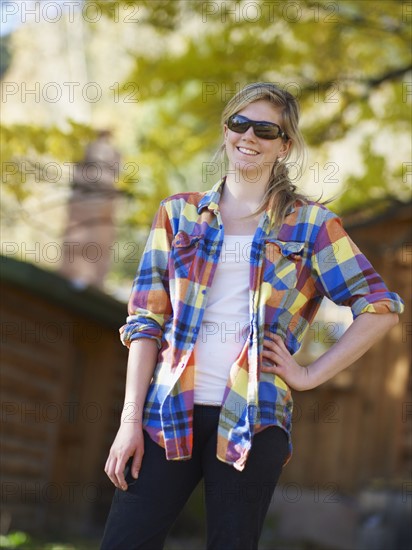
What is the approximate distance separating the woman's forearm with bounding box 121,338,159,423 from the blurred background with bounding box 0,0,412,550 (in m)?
4.25

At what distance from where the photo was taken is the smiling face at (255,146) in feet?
8.73

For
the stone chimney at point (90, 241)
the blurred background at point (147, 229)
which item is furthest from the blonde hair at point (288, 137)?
the stone chimney at point (90, 241)

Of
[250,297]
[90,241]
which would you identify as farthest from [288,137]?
[90,241]

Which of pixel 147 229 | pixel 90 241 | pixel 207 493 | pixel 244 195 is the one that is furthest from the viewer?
pixel 90 241

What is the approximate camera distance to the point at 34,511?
8938mm

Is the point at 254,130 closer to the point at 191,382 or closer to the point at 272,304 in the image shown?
the point at 272,304

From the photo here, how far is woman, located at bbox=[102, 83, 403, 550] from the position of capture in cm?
235

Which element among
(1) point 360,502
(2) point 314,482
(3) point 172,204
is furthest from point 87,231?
(3) point 172,204

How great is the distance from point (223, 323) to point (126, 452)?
41 centimetres

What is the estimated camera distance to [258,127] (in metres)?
2.65

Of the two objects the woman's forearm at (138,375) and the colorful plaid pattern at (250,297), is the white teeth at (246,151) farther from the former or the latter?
the woman's forearm at (138,375)

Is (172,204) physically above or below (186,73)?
below

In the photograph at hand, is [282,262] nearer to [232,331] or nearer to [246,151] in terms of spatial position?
[232,331]

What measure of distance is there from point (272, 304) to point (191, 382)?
0.97 ft
